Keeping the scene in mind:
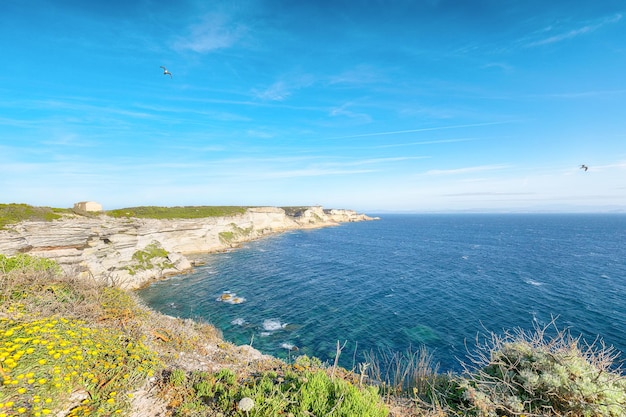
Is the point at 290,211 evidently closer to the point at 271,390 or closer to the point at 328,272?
the point at 328,272

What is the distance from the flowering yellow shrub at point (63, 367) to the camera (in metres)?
5.63

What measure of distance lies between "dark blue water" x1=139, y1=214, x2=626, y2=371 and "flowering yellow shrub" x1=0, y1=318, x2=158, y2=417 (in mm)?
14131

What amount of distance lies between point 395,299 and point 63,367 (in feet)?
122

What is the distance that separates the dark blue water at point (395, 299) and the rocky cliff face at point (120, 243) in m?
5.75

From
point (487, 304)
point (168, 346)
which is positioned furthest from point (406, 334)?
point (168, 346)

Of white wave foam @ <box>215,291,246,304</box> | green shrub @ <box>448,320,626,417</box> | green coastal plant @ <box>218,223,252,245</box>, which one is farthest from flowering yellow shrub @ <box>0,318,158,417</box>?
green coastal plant @ <box>218,223,252,245</box>

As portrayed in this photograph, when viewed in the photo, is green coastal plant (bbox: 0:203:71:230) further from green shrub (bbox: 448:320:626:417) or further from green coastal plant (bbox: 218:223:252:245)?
green shrub (bbox: 448:320:626:417)

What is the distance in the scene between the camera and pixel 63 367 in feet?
21.7

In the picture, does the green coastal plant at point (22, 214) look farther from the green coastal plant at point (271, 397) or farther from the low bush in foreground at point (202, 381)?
the green coastal plant at point (271, 397)

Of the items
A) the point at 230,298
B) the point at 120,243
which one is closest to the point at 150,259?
the point at 120,243

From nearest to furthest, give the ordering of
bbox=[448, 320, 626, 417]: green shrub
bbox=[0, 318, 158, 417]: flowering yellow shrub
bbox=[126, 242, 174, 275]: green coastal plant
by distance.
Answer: bbox=[0, 318, 158, 417]: flowering yellow shrub
bbox=[448, 320, 626, 417]: green shrub
bbox=[126, 242, 174, 275]: green coastal plant

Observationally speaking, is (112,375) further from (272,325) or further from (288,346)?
(272,325)

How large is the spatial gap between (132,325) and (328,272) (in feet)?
144

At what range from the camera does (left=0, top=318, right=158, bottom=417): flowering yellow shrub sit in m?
5.63
